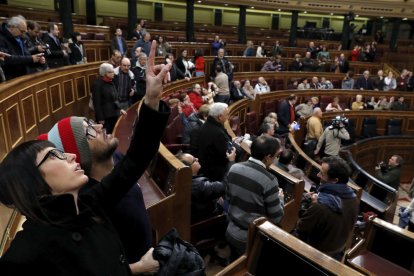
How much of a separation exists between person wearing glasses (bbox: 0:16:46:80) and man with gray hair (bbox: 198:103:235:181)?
1.63 meters

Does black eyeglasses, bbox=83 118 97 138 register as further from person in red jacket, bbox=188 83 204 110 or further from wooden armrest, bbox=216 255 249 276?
person in red jacket, bbox=188 83 204 110

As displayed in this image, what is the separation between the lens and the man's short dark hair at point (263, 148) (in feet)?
6.50

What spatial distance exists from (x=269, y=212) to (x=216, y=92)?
13.9 ft

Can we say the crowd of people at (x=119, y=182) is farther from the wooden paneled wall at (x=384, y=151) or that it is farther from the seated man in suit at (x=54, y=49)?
the wooden paneled wall at (x=384, y=151)

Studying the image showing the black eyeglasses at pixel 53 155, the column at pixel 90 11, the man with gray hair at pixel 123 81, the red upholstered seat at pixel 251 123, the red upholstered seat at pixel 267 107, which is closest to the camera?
the black eyeglasses at pixel 53 155

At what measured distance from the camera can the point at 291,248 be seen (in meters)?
1.44

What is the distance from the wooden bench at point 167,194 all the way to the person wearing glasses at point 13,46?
4.94ft

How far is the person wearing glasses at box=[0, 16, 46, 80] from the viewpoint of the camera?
2.89m

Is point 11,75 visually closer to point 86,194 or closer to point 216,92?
point 86,194

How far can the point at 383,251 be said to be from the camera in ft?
7.44

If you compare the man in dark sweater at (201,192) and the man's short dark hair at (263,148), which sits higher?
the man's short dark hair at (263,148)

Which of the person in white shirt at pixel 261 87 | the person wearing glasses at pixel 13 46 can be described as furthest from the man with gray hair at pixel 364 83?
the person wearing glasses at pixel 13 46

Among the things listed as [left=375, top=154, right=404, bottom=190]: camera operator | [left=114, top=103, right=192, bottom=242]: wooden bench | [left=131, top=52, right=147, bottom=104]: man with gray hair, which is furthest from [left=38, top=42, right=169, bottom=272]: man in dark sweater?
[left=375, top=154, right=404, bottom=190]: camera operator

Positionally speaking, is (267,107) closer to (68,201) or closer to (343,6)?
(68,201)
